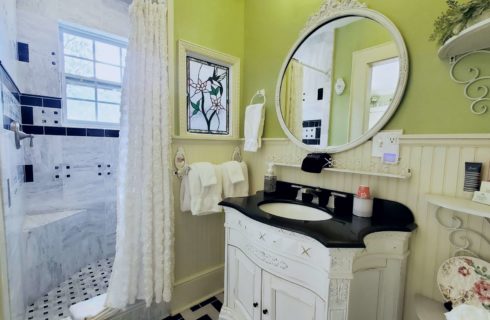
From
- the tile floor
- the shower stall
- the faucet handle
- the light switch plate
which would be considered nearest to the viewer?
the light switch plate

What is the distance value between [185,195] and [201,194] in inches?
4.9

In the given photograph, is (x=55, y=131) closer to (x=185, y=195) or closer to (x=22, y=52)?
(x=22, y=52)

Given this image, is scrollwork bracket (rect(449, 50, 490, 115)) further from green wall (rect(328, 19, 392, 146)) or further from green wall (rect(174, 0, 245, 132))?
green wall (rect(174, 0, 245, 132))

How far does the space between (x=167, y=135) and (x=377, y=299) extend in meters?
1.41

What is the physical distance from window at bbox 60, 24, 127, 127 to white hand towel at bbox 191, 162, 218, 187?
59.8 inches

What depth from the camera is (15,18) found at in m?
1.86

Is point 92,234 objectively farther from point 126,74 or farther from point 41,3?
point 41,3

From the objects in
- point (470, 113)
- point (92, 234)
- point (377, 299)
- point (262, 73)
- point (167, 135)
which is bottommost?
point (92, 234)

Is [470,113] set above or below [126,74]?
below

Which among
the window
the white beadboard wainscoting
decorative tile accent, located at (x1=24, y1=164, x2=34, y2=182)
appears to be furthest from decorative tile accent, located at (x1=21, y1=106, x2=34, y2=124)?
the white beadboard wainscoting

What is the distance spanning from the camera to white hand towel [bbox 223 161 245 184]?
1670 millimetres

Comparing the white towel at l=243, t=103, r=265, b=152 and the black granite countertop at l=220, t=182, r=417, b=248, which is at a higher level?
the white towel at l=243, t=103, r=265, b=152

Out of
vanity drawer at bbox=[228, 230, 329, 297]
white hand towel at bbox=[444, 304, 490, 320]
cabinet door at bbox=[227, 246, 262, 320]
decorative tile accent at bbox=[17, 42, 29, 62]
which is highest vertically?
decorative tile accent at bbox=[17, 42, 29, 62]

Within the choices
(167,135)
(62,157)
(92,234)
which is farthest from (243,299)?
(62,157)
